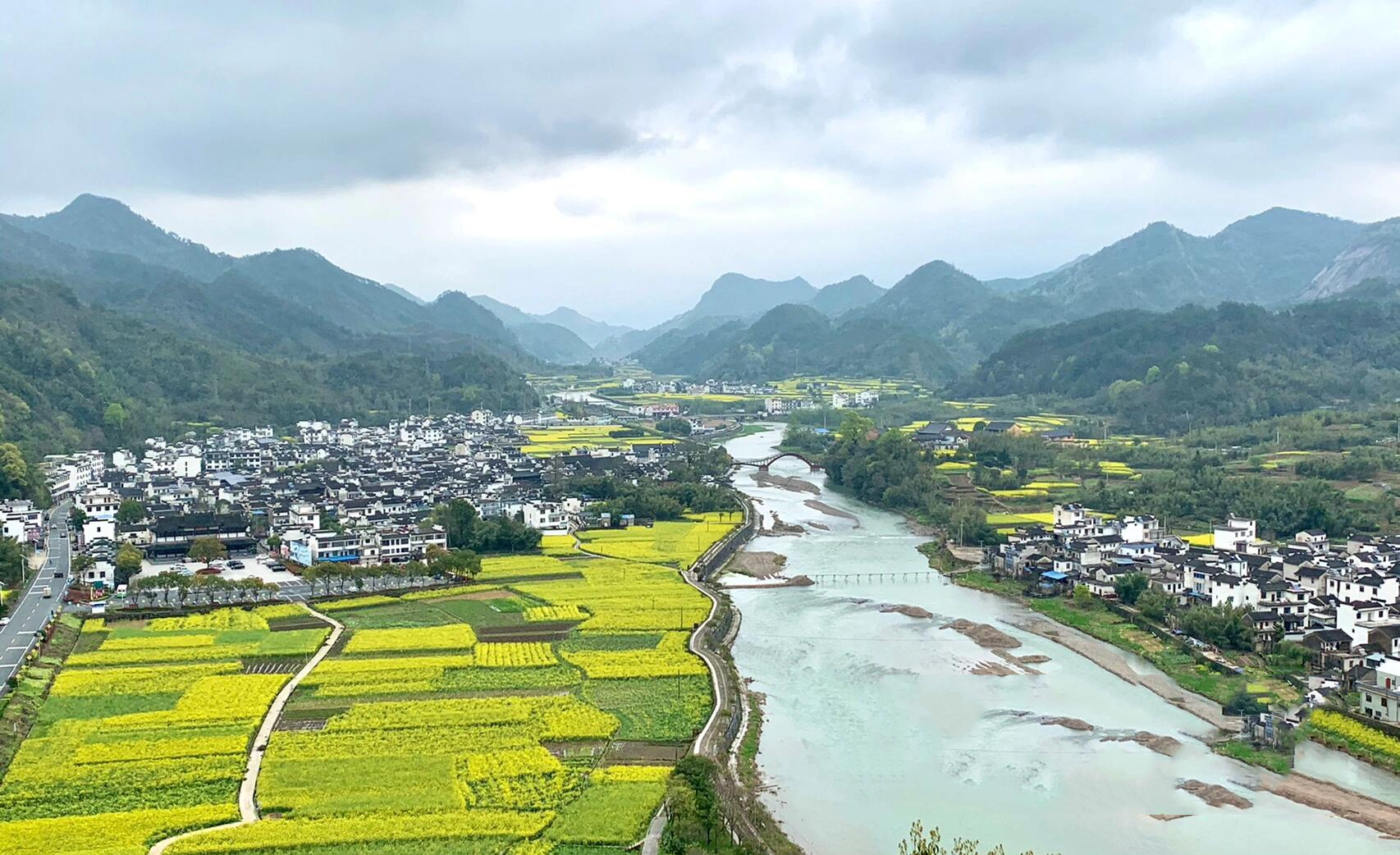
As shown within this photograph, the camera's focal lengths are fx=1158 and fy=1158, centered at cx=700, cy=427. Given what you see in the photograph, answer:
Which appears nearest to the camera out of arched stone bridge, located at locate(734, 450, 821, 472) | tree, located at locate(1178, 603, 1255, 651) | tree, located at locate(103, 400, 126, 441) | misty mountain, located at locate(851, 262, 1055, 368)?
tree, located at locate(1178, 603, 1255, 651)

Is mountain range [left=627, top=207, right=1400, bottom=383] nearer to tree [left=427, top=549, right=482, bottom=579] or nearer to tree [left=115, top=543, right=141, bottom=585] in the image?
tree [left=427, top=549, right=482, bottom=579]

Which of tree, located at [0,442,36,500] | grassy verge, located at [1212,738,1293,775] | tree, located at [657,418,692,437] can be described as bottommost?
grassy verge, located at [1212,738,1293,775]

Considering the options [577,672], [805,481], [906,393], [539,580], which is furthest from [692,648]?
[906,393]

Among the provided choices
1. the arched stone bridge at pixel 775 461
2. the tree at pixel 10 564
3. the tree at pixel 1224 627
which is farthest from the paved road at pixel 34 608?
the arched stone bridge at pixel 775 461

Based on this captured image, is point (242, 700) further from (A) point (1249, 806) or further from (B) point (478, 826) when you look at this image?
(A) point (1249, 806)

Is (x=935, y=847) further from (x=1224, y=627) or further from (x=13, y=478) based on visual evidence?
(x=13, y=478)

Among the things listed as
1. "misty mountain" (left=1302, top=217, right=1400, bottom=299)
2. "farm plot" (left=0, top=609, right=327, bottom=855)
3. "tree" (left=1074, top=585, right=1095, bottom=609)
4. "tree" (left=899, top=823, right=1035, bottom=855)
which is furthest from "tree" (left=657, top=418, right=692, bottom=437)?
"misty mountain" (left=1302, top=217, right=1400, bottom=299)

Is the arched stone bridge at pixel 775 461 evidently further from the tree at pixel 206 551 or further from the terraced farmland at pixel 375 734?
the terraced farmland at pixel 375 734
